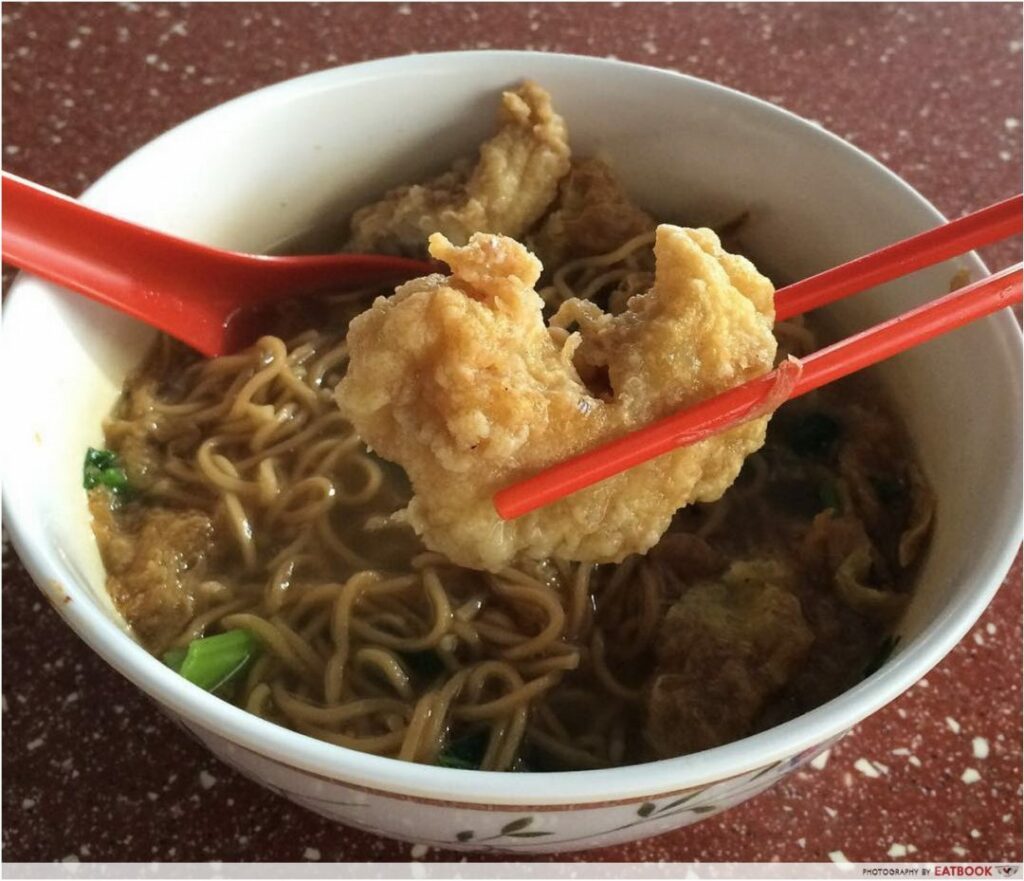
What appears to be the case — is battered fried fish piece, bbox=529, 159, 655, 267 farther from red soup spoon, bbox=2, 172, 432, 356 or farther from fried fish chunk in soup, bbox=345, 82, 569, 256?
red soup spoon, bbox=2, 172, 432, 356

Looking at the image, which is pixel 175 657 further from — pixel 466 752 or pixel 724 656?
pixel 724 656

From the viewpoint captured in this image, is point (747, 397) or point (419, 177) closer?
point (747, 397)

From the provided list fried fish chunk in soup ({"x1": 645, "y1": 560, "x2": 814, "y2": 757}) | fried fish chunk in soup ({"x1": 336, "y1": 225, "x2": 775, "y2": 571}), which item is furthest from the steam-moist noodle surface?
fried fish chunk in soup ({"x1": 336, "y1": 225, "x2": 775, "y2": 571})

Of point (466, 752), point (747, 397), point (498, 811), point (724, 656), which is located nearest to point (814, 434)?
point (724, 656)

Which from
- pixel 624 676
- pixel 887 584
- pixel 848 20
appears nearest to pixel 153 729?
pixel 624 676

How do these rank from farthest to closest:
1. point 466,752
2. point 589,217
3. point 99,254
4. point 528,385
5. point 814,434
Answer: point 589,217 → point 814,434 → point 99,254 → point 466,752 → point 528,385

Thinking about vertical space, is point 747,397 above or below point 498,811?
above

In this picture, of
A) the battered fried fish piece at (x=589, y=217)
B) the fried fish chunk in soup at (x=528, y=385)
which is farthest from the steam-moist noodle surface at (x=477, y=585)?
the fried fish chunk in soup at (x=528, y=385)
